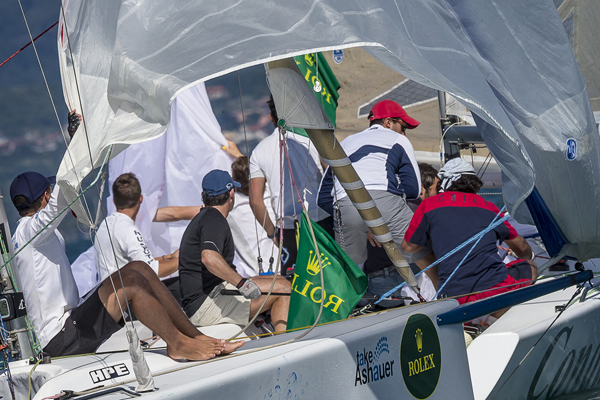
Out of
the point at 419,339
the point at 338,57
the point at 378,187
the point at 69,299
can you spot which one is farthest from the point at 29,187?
the point at 338,57

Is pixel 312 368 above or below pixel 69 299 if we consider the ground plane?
below

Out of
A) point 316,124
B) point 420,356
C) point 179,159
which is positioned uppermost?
point 179,159

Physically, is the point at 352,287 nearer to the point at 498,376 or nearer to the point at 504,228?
the point at 498,376

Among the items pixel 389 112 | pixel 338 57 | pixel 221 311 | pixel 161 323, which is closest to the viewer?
pixel 161 323

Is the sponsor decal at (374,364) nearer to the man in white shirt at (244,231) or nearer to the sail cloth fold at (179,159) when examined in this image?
the man in white shirt at (244,231)

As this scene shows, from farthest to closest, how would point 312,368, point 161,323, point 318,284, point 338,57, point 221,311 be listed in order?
point 338,57 < point 221,311 < point 318,284 < point 161,323 < point 312,368

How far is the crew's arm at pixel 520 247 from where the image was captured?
3327 mm

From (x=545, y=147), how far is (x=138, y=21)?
4.96 feet

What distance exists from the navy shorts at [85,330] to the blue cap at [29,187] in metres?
0.65

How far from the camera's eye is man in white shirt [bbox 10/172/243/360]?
2283mm

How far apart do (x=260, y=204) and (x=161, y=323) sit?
6.69 feet

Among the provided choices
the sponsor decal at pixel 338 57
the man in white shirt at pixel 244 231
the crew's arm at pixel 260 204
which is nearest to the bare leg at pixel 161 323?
the crew's arm at pixel 260 204

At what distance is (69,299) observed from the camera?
9.77 feet

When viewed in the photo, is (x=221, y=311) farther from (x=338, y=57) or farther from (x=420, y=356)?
(x=338, y=57)
